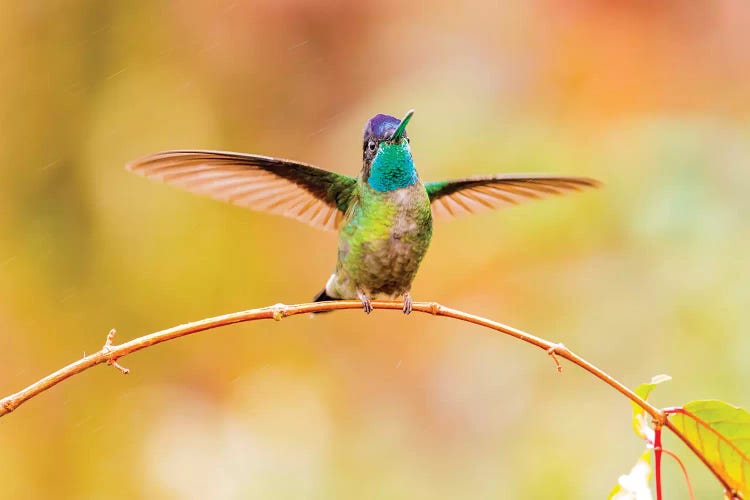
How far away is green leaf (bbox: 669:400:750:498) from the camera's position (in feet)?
5.46

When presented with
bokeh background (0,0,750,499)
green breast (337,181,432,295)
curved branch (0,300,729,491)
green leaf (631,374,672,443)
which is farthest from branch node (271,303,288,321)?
bokeh background (0,0,750,499)

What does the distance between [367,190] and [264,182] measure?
0.39 meters

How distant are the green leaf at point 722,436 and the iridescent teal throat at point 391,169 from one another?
3.61ft

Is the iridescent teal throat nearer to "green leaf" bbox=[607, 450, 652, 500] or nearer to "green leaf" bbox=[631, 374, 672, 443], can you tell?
"green leaf" bbox=[631, 374, 672, 443]

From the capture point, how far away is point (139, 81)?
4.66m

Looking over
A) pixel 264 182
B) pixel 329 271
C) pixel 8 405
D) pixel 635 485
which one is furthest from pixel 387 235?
pixel 329 271

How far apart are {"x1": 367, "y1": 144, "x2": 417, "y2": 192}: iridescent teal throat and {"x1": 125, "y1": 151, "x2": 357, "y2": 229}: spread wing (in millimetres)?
246

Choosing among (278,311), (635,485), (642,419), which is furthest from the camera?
(278,311)

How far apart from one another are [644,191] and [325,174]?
1.77 metres

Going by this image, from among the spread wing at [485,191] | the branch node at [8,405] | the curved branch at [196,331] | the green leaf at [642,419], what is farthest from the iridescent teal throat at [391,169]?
the branch node at [8,405]

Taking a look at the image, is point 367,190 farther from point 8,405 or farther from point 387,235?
point 8,405

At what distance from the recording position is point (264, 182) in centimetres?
274

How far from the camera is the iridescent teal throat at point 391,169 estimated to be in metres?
2.49

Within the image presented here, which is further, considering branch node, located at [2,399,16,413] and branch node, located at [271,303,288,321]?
branch node, located at [271,303,288,321]
